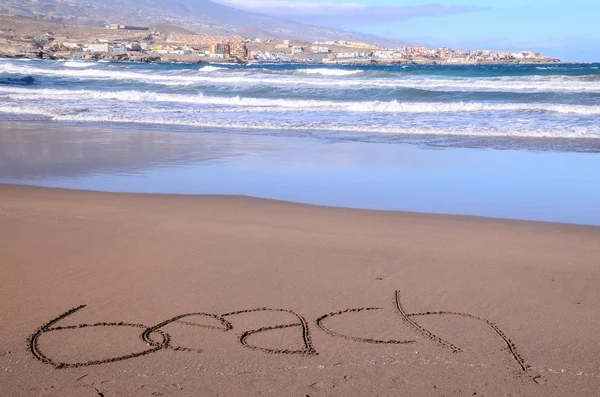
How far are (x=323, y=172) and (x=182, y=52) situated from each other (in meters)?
91.7

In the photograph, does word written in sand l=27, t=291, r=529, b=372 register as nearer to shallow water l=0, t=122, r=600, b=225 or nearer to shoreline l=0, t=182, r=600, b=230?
shoreline l=0, t=182, r=600, b=230

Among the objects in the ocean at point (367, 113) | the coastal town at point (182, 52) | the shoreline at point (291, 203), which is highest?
the coastal town at point (182, 52)

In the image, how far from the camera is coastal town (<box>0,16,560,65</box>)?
3172 inches

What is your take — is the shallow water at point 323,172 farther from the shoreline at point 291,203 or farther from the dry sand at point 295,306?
the dry sand at point 295,306

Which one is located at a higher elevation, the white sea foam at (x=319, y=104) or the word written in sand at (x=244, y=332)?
the white sea foam at (x=319, y=104)

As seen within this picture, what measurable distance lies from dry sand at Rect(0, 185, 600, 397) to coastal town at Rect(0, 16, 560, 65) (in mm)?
76554

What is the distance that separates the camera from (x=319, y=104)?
22.2 metres

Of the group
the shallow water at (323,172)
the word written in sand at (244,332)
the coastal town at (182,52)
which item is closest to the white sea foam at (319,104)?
the shallow water at (323,172)

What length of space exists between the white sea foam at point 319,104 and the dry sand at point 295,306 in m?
14.3

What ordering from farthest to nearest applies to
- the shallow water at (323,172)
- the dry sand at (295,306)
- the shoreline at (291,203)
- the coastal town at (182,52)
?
the coastal town at (182,52)
the shallow water at (323,172)
the shoreline at (291,203)
the dry sand at (295,306)

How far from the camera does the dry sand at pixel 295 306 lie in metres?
3.13

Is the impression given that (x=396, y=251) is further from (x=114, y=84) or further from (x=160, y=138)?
(x=114, y=84)

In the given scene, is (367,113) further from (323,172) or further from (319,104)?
(323,172)

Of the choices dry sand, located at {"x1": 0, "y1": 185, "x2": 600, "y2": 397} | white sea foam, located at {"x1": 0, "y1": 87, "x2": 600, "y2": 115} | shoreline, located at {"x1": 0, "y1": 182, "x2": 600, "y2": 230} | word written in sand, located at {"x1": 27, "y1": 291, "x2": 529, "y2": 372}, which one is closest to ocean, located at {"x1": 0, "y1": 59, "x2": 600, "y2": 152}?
white sea foam, located at {"x1": 0, "y1": 87, "x2": 600, "y2": 115}
